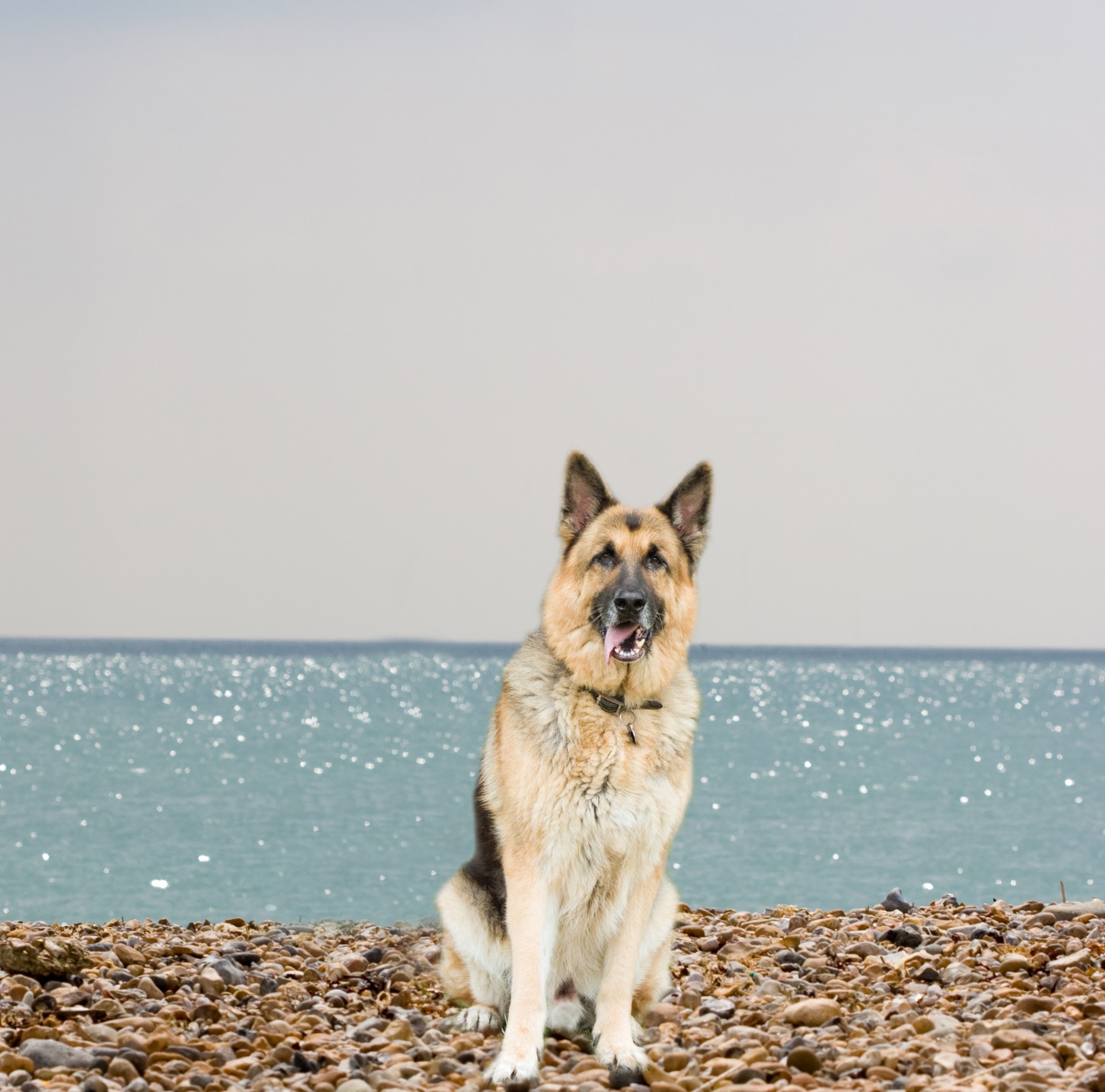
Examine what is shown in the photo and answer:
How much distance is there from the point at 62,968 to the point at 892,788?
103 ft

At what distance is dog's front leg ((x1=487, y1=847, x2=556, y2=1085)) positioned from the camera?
543 centimetres

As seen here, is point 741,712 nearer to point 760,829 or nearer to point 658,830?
point 760,829

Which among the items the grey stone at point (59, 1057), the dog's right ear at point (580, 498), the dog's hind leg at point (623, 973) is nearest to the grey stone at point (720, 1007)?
the dog's hind leg at point (623, 973)

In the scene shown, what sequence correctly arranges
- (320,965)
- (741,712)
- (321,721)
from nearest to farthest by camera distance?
(320,965) < (321,721) < (741,712)

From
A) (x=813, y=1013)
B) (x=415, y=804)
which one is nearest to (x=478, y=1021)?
(x=813, y=1013)

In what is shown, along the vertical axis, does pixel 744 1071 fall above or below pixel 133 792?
above

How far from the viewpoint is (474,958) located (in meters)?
6.09

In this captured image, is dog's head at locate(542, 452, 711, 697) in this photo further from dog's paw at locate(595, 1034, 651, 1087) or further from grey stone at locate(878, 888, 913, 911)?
grey stone at locate(878, 888, 913, 911)

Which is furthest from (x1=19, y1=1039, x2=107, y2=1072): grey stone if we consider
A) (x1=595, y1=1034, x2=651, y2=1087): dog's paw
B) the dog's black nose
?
the dog's black nose

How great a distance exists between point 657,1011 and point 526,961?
1104 mm

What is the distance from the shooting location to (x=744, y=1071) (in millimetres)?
5223

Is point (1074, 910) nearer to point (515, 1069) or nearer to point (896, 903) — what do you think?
point (896, 903)

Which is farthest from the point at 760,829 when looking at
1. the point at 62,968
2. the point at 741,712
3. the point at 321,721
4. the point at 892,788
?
the point at 741,712

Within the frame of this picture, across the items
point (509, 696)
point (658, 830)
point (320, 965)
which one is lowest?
point (320, 965)
